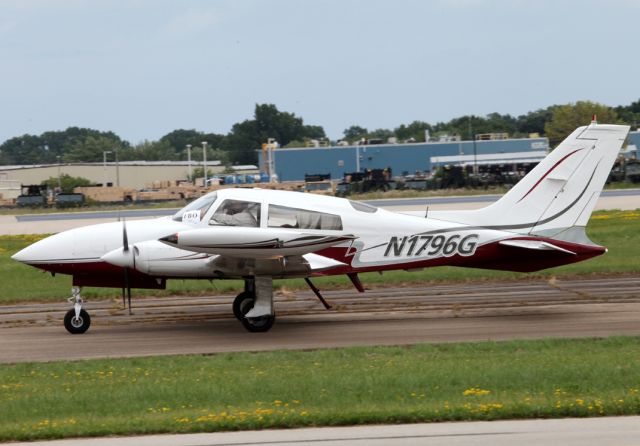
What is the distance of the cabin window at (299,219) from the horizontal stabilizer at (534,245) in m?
3.23

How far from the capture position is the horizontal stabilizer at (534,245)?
697 inches

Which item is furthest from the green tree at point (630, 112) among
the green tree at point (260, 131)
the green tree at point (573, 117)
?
the green tree at point (260, 131)

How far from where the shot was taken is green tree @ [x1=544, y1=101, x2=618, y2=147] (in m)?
107

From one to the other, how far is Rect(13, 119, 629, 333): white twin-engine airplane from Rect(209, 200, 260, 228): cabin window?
0.06 ft

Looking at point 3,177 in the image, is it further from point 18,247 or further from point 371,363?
point 371,363

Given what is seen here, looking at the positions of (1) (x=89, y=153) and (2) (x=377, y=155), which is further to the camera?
(1) (x=89, y=153)

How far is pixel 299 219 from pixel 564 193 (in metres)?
5.15

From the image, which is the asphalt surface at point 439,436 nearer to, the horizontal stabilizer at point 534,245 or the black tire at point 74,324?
the black tire at point 74,324

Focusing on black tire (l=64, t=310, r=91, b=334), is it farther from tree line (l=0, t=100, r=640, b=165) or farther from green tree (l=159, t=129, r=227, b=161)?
green tree (l=159, t=129, r=227, b=161)

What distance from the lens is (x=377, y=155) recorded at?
98.5m

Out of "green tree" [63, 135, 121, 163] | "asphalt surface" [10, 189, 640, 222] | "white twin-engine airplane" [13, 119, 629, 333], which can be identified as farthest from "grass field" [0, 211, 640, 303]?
"green tree" [63, 135, 121, 163]

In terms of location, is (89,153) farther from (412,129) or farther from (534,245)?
(534,245)

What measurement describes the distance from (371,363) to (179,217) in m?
5.76

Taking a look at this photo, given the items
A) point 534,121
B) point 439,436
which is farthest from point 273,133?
point 439,436
